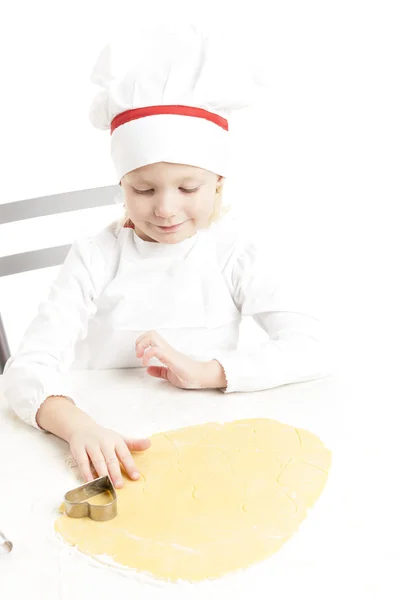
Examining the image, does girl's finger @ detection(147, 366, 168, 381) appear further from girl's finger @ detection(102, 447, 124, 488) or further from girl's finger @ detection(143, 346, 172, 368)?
girl's finger @ detection(102, 447, 124, 488)

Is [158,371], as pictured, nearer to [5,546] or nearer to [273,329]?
[273,329]

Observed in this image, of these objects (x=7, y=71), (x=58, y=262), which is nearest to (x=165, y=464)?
(x=58, y=262)

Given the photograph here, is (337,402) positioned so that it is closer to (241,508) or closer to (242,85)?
(241,508)

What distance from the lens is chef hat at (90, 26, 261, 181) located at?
100 cm

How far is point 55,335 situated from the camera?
1.07 m

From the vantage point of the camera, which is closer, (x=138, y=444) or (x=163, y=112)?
(x=138, y=444)

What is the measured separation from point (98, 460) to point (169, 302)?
0.35 m

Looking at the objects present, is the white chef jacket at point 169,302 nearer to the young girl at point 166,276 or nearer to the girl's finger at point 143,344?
the young girl at point 166,276

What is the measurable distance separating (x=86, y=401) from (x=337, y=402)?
0.34 metres

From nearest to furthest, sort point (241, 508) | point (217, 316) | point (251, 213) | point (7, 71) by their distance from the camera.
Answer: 1. point (241, 508)
2. point (217, 316)
3. point (7, 71)
4. point (251, 213)

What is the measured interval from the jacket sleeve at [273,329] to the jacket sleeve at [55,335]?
22 cm

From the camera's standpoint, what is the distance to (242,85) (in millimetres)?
1027

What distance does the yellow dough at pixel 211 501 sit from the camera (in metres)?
0.69

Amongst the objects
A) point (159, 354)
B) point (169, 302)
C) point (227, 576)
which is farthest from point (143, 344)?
point (227, 576)
